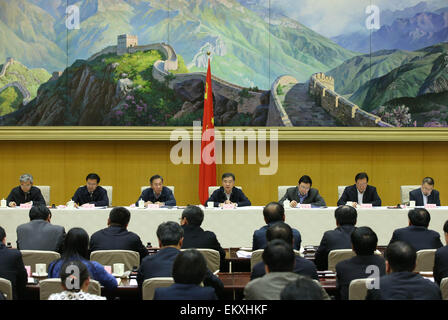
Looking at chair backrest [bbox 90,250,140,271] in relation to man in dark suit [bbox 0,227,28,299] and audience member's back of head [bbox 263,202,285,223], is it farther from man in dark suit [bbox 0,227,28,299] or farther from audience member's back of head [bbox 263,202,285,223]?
audience member's back of head [bbox 263,202,285,223]

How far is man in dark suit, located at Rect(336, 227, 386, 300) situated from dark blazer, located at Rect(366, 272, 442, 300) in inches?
24.1

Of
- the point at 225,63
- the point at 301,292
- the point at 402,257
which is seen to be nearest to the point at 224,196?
the point at 225,63

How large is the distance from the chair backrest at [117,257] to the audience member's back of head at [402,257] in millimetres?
2008

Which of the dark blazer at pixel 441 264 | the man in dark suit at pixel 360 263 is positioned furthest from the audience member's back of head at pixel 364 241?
the dark blazer at pixel 441 264

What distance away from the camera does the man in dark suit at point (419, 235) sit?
14.9ft

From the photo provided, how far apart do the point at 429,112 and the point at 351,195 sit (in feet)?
9.00

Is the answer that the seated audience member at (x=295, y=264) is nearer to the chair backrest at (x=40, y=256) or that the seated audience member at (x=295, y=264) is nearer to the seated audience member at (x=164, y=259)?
the seated audience member at (x=164, y=259)

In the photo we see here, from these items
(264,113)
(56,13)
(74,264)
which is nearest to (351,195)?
(264,113)

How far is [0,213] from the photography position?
6793mm

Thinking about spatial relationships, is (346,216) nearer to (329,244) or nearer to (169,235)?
(329,244)

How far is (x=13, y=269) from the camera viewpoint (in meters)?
3.75

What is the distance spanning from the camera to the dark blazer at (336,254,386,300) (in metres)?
3.55

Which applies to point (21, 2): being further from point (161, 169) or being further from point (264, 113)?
point (264, 113)

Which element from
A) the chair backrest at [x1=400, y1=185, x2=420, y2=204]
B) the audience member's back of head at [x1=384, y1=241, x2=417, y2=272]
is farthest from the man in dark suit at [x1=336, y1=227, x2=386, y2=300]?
the chair backrest at [x1=400, y1=185, x2=420, y2=204]
